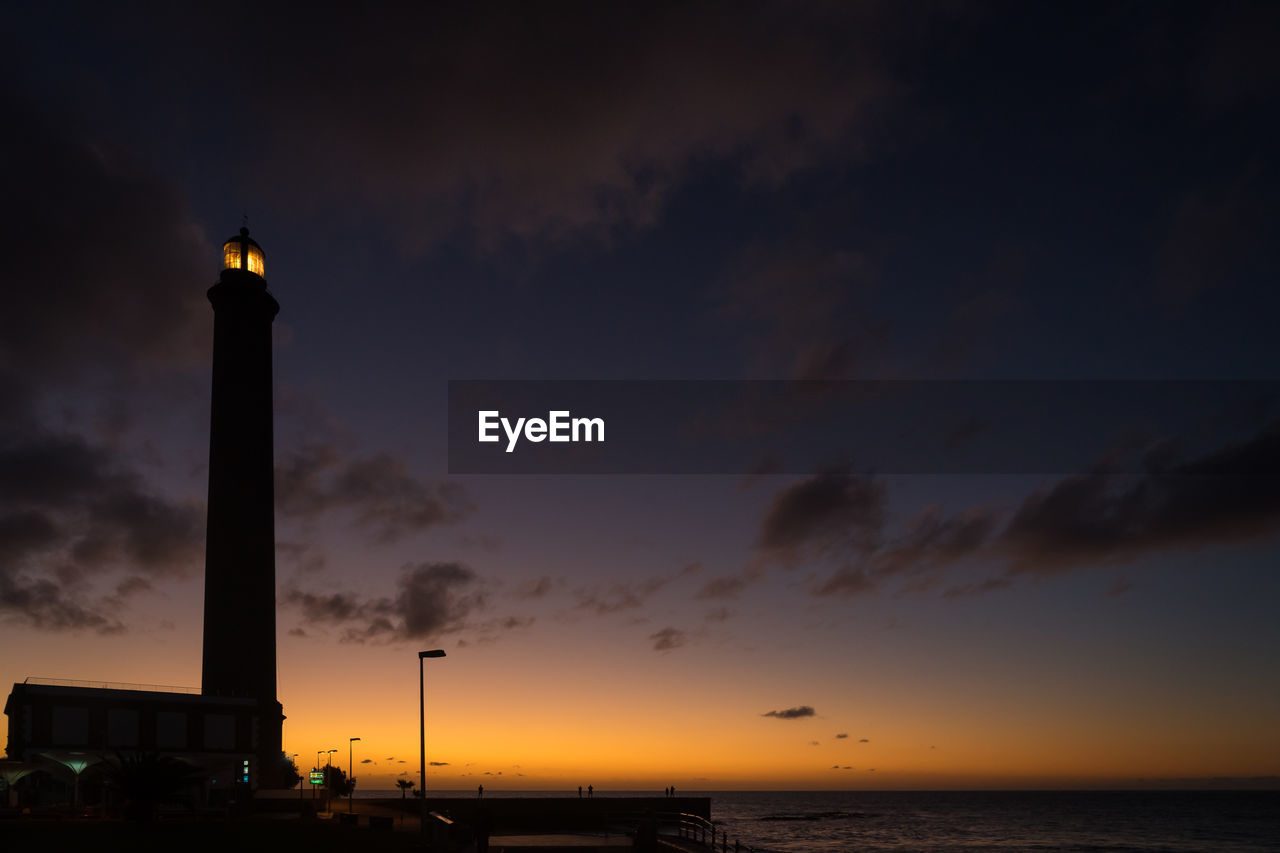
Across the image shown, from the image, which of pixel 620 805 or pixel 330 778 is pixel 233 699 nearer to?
pixel 330 778

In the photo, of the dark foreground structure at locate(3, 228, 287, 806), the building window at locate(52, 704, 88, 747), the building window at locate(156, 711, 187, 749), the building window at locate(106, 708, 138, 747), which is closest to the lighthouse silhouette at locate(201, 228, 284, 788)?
the dark foreground structure at locate(3, 228, 287, 806)

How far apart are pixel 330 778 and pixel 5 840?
139ft

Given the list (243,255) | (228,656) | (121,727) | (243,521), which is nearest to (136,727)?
(121,727)

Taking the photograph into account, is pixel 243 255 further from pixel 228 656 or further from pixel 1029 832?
pixel 1029 832

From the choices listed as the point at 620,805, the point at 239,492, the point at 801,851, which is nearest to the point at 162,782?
the point at 239,492

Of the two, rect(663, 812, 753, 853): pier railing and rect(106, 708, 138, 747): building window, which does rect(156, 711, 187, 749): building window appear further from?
rect(663, 812, 753, 853): pier railing

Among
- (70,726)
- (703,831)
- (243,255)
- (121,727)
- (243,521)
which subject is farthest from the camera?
(243,255)

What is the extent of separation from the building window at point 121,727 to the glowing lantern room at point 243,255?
3327cm

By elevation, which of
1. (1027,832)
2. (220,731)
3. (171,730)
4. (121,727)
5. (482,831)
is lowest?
(1027,832)

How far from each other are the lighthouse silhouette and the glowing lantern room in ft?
10.1

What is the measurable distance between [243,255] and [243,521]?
859 inches

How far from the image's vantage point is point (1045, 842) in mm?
97875

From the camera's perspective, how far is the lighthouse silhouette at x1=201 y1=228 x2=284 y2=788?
63219 millimetres

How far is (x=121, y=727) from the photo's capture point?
57562 mm
